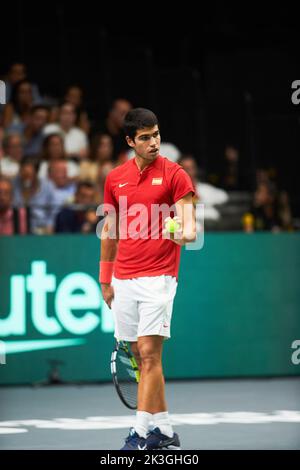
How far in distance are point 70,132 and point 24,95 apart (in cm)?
72

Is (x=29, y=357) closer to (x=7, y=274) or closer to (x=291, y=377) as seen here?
(x=7, y=274)

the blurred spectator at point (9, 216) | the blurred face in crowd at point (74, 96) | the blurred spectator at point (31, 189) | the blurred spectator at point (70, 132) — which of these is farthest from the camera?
the blurred face in crowd at point (74, 96)

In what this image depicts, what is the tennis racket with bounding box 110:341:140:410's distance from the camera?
27.9 feet

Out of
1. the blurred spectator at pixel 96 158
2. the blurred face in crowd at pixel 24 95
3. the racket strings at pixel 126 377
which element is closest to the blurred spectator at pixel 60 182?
the blurred spectator at pixel 96 158

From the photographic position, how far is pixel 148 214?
794cm

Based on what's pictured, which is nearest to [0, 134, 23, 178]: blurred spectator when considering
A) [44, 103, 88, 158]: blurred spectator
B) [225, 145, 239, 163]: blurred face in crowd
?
[44, 103, 88, 158]: blurred spectator

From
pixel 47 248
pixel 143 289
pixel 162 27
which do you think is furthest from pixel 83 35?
pixel 143 289

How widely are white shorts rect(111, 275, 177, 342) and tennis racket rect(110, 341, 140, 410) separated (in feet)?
1.25

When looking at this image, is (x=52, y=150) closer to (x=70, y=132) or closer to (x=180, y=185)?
(x=70, y=132)

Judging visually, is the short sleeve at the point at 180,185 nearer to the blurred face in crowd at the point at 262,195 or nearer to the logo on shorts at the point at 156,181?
the logo on shorts at the point at 156,181

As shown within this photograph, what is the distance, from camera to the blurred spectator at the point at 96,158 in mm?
14477

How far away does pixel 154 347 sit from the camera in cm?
793

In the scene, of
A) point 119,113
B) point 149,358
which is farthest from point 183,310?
point 149,358

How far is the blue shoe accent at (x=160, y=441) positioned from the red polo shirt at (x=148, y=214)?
101 centimetres
